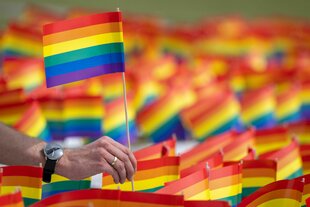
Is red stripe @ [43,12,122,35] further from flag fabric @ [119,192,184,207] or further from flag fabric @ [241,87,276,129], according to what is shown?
flag fabric @ [241,87,276,129]

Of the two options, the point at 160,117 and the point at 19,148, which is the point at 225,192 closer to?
the point at 19,148

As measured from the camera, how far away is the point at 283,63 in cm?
915

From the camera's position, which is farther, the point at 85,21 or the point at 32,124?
the point at 32,124

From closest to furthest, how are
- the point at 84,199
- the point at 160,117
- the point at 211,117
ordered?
the point at 84,199 → the point at 211,117 → the point at 160,117

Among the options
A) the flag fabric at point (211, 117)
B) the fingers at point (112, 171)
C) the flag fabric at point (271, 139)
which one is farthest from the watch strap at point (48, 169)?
the flag fabric at point (211, 117)

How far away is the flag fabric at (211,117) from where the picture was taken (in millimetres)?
5199

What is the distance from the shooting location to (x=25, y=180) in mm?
2891

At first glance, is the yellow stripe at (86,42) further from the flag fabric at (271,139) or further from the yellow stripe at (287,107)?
the yellow stripe at (287,107)

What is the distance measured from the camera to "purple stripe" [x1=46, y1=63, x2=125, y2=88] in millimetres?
3082

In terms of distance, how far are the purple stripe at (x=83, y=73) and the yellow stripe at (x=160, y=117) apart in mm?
2270

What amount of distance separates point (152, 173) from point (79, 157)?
16.9 inches

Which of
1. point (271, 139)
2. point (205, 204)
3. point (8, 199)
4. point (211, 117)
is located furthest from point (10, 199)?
point (211, 117)

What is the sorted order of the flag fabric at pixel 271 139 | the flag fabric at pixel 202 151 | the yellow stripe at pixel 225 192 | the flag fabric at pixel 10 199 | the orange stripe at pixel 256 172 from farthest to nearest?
the flag fabric at pixel 271 139, the flag fabric at pixel 202 151, the orange stripe at pixel 256 172, the yellow stripe at pixel 225 192, the flag fabric at pixel 10 199

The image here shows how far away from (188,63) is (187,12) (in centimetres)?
703
